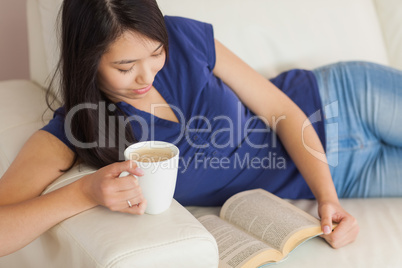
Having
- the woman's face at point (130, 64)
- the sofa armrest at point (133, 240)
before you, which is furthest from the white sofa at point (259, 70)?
the woman's face at point (130, 64)

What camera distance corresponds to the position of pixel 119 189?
92 centimetres

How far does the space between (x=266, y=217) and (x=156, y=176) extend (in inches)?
15.5

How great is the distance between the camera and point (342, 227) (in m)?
1.13

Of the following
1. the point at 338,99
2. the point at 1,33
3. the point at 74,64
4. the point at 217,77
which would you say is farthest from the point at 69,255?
the point at 1,33

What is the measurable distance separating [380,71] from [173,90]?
0.66 m

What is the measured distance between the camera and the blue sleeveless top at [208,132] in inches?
50.6

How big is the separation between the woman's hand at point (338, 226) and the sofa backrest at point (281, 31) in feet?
1.99

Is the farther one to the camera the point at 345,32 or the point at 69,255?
the point at 345,32

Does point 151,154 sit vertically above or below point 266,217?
above

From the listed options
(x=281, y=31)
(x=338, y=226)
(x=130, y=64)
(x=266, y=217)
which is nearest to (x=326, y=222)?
(x=338, y=226)

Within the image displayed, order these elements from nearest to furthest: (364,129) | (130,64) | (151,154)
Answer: (151,154)
(130,64)
(364,129)

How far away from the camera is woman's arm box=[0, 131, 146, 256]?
92cm

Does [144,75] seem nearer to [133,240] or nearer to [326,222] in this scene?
[133,240]

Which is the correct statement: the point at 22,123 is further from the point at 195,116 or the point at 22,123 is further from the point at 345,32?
the point at 345,32
